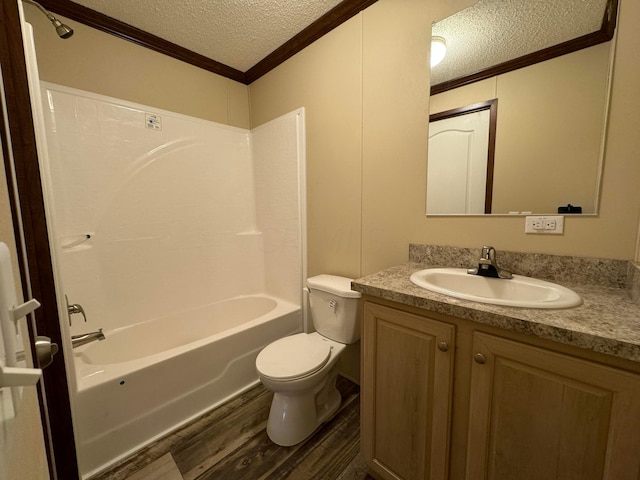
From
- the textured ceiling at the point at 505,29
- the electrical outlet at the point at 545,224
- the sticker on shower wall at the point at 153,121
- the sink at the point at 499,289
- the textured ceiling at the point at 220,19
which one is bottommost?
the sink at the point at 499,289

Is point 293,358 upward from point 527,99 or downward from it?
downward

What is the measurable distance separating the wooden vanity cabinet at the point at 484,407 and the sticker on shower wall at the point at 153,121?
6.38 feet

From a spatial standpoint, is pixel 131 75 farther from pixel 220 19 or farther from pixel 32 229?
pixel 32 229

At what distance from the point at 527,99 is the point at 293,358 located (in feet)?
5.36

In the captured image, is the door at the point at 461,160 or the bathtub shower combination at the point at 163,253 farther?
the bathtub shower combination at the point at 163,253

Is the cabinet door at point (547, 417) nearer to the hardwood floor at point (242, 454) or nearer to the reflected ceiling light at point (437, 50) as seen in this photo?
the hardwood floor at point (242, 454)

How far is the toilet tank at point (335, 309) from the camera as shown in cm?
149

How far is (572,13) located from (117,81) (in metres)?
2.44

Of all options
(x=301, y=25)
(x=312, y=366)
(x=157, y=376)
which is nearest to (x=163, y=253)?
(x=157, y=376)

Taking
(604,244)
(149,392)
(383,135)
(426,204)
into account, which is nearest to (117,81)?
(383,135)

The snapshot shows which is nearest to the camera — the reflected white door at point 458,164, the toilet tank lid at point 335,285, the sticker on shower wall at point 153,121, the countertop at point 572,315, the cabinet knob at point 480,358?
the countertop at point 572,315

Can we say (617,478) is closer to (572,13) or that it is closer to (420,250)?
(420,250)

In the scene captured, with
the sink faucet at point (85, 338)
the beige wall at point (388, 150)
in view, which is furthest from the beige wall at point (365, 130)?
the sink faucet at point (85, 338)

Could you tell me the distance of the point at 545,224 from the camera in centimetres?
105
